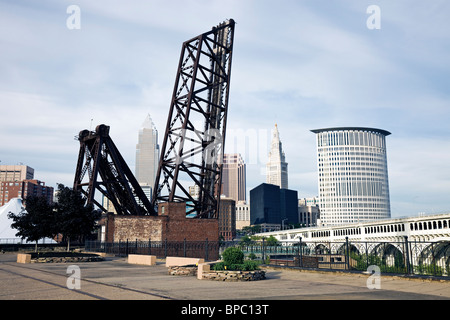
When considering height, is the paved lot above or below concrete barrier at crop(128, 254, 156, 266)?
above

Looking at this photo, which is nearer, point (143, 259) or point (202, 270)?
point (202, 270)

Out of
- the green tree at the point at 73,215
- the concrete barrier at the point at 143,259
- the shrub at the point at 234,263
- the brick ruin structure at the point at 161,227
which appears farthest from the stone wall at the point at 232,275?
the green tree at the point at 73,215

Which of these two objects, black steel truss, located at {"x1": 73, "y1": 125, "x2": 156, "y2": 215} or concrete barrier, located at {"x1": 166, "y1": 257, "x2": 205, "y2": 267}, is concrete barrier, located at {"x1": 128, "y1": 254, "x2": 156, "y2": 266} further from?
black steel truss, located at {"x1": 73, "y1": 125, "x2": 156, "y2": 215}

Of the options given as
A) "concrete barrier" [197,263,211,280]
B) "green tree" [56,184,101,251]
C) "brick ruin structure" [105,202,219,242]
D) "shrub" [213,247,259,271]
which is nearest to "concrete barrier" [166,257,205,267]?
"concrete barrier" [197,263,211,280]

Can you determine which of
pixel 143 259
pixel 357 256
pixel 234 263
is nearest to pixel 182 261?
pixel 143 259

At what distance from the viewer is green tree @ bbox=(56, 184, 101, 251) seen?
3344 cm

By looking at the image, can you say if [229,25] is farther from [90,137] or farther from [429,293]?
[429,293]

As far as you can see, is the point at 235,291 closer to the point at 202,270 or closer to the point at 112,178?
the point at 202,270

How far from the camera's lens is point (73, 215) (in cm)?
3366

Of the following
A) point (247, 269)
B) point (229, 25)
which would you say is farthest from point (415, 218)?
point (247, 269)

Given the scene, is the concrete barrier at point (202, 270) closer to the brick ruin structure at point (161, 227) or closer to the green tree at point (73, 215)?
the brick ruin structure at point (161, 227)

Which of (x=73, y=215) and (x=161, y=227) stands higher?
(x=73, y=215)

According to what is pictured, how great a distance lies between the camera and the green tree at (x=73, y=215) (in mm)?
33438
